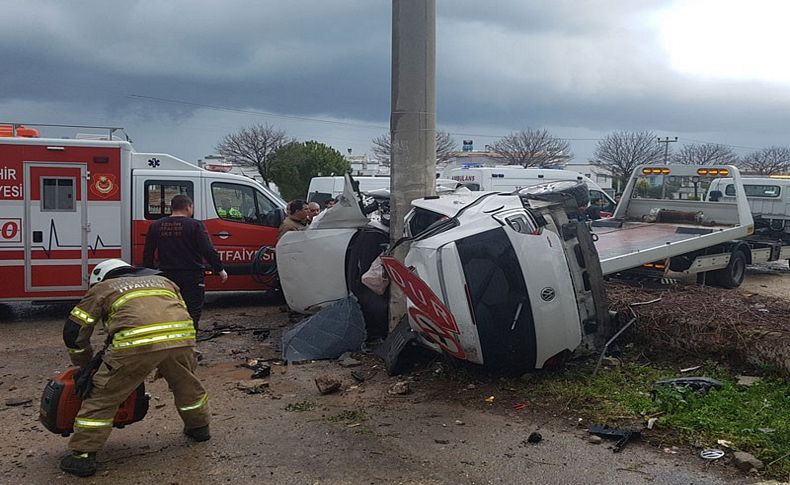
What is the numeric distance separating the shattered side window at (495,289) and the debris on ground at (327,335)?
2.33m

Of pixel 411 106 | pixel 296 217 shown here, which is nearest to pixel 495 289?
pixel 411 106

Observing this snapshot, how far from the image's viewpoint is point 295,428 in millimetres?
5336

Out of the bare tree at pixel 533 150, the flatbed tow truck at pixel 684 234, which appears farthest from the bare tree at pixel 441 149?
the flatbed tow truck at pixel 684 234

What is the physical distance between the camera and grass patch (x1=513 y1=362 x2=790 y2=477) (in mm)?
4680

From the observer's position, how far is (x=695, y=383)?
5.70 metres

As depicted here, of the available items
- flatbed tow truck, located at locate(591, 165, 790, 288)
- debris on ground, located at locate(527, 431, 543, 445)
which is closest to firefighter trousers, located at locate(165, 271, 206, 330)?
debris on ground, located at locate(527, 431, 543, 445)

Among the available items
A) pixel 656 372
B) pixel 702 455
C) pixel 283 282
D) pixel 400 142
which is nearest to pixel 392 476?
pixel 702 455

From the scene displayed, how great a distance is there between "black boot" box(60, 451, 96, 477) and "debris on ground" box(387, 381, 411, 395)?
2548 millimetres

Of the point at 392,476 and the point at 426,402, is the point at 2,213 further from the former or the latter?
the point at 392,476

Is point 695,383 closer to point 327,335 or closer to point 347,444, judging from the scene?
point 347,444

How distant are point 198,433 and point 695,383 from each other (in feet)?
12.6

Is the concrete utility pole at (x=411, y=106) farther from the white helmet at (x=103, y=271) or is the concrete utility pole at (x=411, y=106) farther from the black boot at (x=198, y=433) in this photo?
the white helmet at (x=103, y=271)

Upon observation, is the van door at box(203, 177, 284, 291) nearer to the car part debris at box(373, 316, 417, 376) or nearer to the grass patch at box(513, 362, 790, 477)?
the car part debris at box(373, 316, 417, 376)

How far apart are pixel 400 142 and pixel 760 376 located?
404cm
